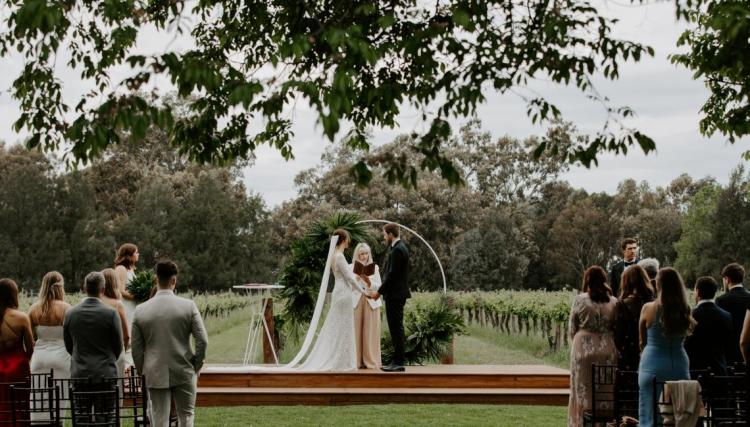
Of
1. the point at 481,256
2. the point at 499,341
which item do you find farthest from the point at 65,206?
the point at 499,341

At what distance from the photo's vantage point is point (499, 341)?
89.8ft

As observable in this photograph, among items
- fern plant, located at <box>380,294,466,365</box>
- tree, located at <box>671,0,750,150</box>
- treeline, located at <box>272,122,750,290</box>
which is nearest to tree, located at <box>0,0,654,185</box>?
tree, located at <box>671,0,750,150</box>

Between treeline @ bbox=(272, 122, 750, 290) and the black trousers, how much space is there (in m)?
30.2

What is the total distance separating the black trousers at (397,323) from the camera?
560 inches

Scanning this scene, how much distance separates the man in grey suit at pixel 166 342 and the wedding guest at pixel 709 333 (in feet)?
13.7

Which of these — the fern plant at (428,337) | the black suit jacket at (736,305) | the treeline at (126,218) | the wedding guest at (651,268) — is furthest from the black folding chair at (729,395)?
the treeline at (126,218)

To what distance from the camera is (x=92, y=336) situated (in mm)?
8508

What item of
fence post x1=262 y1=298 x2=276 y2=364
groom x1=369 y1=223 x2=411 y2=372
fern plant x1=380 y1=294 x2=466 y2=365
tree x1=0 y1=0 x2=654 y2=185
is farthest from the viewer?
fence post x1=262 y1=298 x2=276 y2=364

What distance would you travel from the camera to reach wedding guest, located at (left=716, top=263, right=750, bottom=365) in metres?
9.28

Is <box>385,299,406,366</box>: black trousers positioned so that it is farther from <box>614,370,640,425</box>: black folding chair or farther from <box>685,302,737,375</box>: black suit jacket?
<box>685,302,737,375</box>: black suit jacket

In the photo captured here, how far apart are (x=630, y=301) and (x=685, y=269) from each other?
49.7 m

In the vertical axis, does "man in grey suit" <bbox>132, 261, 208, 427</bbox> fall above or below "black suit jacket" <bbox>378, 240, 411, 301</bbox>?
below

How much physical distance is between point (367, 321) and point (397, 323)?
606 millimetres

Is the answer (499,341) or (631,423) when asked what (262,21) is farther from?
(499,341)
